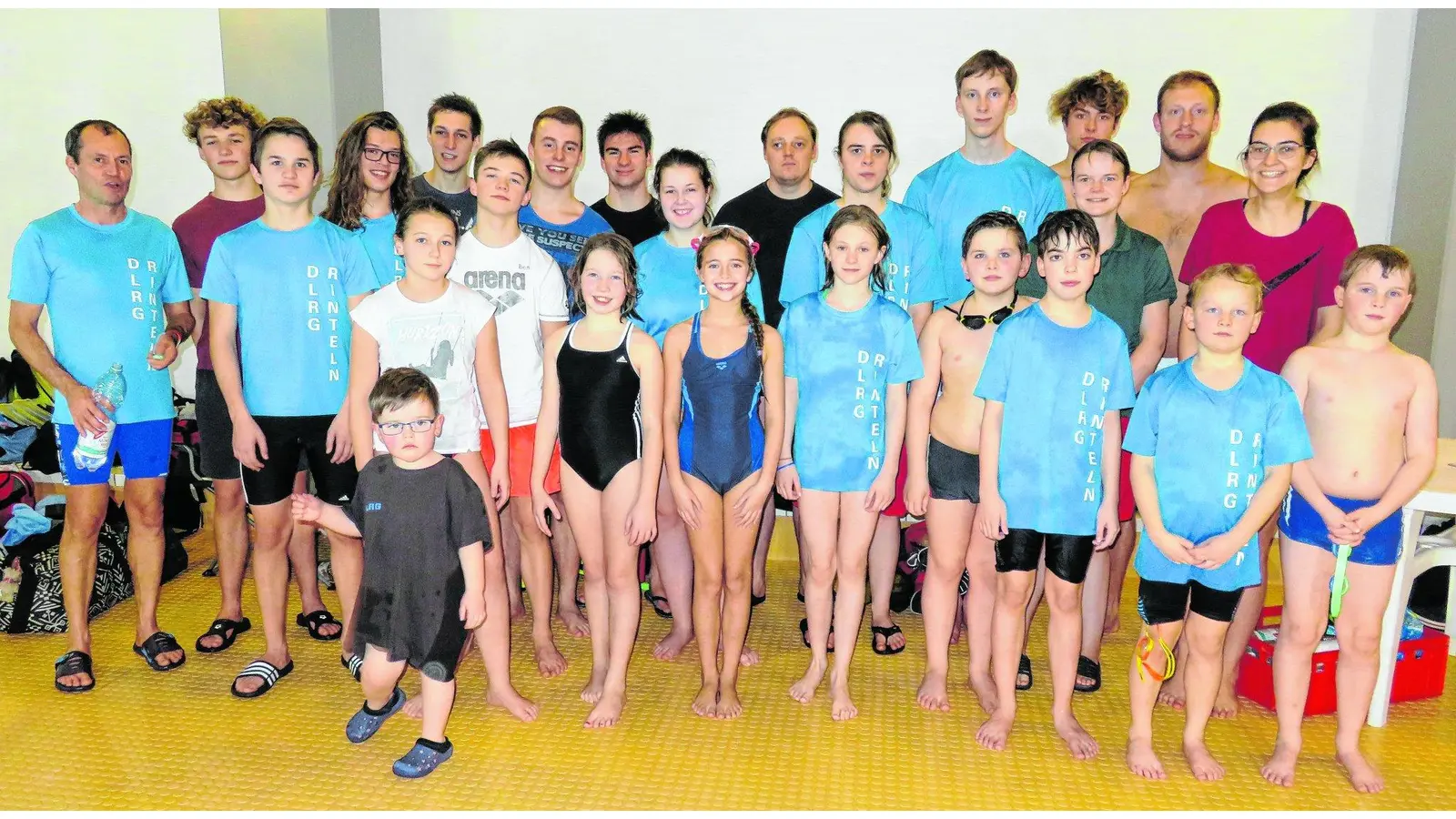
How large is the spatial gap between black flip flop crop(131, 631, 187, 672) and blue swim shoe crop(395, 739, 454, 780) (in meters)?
1.18

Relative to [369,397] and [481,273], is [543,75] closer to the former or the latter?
[481,273]

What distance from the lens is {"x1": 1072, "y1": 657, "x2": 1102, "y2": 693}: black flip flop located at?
3.32 m

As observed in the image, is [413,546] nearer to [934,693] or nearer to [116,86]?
[934,693]

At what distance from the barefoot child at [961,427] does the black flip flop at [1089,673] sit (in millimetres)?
399

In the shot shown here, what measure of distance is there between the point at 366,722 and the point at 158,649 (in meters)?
1.09

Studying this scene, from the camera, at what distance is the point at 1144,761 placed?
2.77m

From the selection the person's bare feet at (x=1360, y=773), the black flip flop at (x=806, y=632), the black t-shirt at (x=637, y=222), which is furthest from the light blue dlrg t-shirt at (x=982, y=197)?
the person's bare feet at (x=1360, y=773)

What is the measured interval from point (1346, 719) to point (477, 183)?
119 inches

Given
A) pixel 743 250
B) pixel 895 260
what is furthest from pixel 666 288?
pixel 895 260

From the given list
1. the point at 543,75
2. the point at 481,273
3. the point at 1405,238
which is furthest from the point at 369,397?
the point at 1405,238

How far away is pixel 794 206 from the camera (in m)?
3.67

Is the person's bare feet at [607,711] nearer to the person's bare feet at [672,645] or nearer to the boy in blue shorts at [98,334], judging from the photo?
the person's bare feet at [672,645]

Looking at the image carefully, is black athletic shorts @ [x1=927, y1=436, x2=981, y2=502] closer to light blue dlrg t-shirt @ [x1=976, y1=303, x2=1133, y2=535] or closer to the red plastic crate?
light blue dlrg t-shirt @ [x1=976, y1=303, x2=1133, y2=535]

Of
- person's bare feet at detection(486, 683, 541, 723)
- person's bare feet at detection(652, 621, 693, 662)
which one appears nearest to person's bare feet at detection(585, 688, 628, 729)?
person's bare feet at detection(486, 683, 541, 723)
